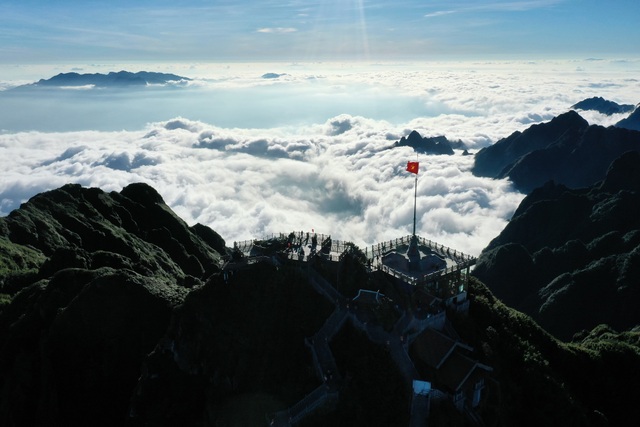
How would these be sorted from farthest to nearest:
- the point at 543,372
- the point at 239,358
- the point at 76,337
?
the point at 76,337
the point at 543,372
the point at 239,358

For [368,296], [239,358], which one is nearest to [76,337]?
[239,358]

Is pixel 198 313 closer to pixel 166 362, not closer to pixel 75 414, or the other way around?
pixel 166 362

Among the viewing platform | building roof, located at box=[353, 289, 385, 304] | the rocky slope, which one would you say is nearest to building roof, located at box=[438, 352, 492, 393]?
the rocky slope

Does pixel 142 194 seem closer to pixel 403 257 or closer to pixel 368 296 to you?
pixel 403 257

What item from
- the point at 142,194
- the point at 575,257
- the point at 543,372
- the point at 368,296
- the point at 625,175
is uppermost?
the point at 368,296

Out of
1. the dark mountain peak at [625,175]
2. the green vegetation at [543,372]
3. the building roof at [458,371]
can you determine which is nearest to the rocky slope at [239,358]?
the green vegetation at [543,372]

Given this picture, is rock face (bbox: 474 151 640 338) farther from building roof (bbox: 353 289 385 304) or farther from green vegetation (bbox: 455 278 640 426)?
building roof (bbox: 353 289 385 304)

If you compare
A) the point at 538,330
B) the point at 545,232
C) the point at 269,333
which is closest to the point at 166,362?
the point at 269,333

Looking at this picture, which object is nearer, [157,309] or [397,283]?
[397,283]
